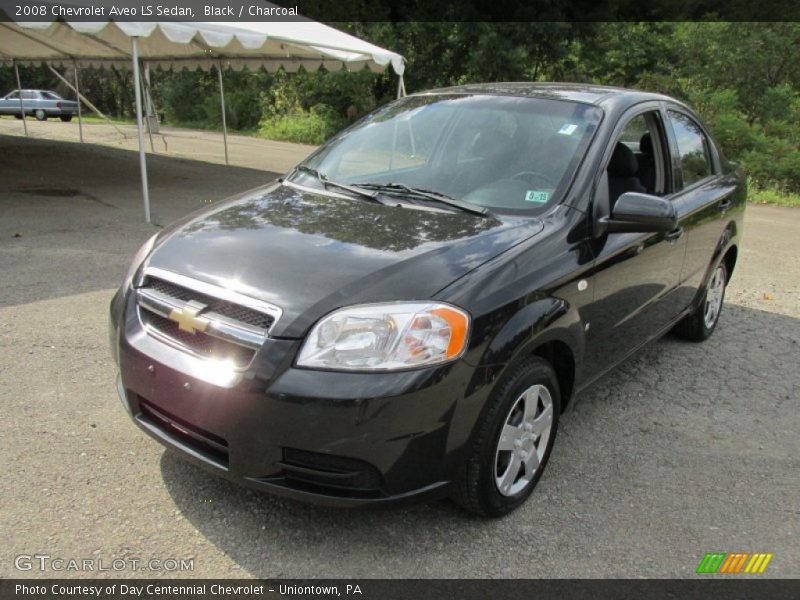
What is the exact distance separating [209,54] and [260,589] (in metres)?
14.1

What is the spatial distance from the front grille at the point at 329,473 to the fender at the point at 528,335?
1.52ft

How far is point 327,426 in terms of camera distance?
2230 millimetres

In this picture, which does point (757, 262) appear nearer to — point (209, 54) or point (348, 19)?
point (209, 54)

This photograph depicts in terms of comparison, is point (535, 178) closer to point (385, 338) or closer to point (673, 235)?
point (673, 235)

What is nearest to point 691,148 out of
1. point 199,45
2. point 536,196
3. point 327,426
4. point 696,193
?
point 696,193

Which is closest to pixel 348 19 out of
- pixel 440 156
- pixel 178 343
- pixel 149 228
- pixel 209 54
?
pixel 209 54

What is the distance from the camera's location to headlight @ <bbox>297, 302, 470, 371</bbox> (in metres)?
2.29

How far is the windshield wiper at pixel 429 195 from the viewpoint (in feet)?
10.2

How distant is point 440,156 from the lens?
3617mm

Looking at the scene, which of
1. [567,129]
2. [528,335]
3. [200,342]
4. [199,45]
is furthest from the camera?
[199,45]

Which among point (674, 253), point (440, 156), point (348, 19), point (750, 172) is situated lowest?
point (750, 172)

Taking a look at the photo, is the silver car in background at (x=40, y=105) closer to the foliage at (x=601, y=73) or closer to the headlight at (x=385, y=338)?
the foliage at (x=601, y=73)

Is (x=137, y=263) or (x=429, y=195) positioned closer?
(x=137, y=263)

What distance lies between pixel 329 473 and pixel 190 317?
77 centimetres
